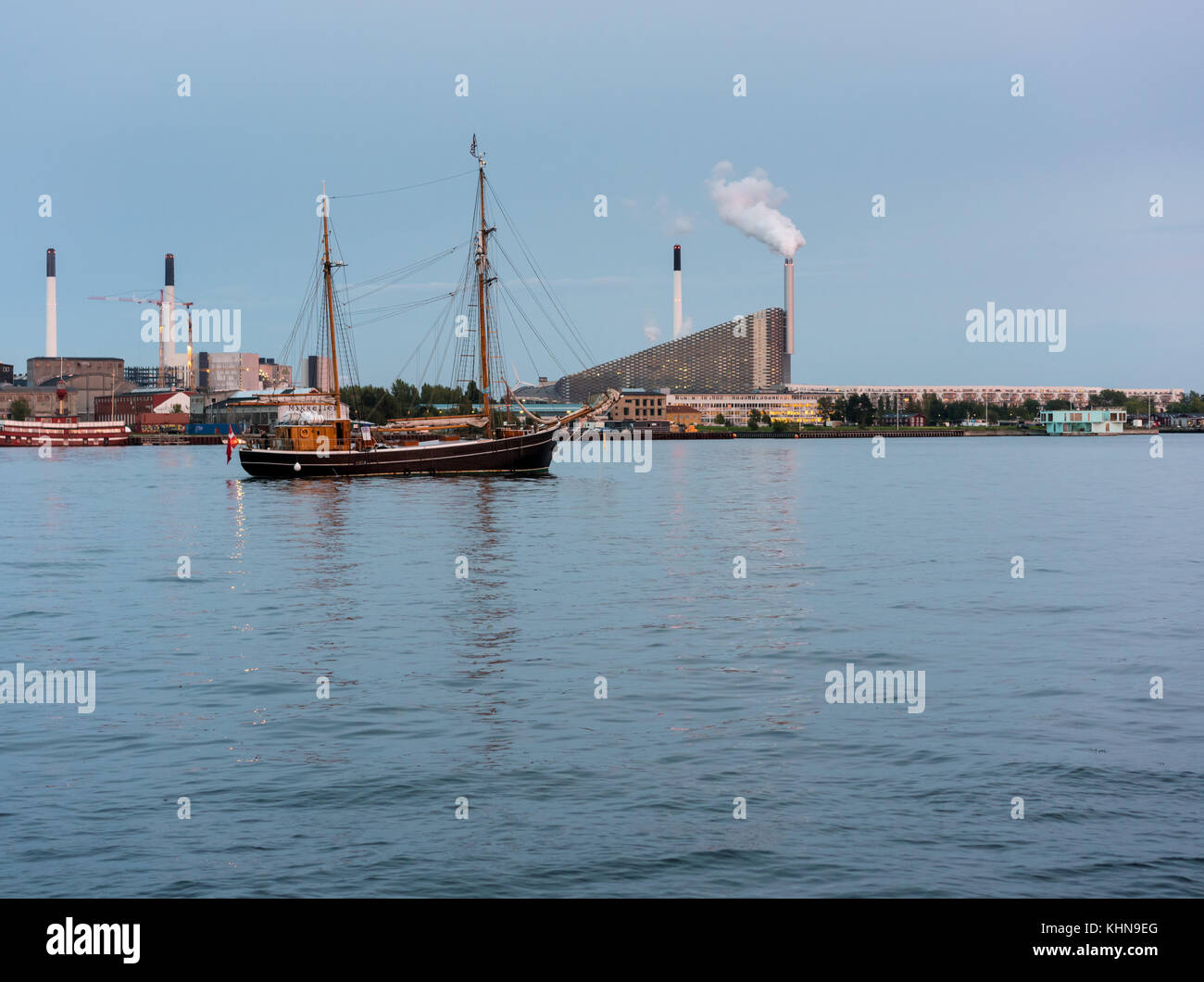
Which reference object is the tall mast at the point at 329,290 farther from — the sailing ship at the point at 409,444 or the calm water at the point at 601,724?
the calm water at the point at 601,724

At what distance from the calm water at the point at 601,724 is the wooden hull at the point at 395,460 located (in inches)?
1915

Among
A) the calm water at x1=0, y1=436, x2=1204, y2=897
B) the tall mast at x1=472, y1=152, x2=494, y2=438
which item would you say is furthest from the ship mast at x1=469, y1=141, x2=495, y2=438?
the calm water at x1=0, y1=436, x2=1204, y2=897

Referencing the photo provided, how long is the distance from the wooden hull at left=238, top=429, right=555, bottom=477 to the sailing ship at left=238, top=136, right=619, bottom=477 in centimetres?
7

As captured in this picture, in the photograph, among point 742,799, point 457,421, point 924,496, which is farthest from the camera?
point 457,421

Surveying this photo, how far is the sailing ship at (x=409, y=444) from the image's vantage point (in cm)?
9212

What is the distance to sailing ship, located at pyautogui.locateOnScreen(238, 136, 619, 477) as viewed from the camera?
9212 centimetres

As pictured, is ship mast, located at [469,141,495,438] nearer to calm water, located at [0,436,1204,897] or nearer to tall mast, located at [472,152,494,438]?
tall mast, located at [472,152,494,438]

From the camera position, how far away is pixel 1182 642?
23844 millimetres

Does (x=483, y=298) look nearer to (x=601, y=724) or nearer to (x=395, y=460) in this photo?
(x=395, y=460)

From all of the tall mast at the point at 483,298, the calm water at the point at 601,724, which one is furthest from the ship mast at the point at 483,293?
the calm water at the point at 601,724

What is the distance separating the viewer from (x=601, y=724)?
16625 millimetres
